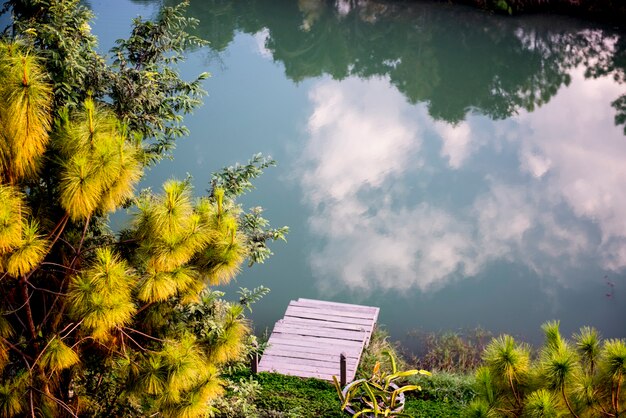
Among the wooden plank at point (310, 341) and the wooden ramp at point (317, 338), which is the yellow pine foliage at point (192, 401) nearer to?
the wooden ramp at point (317, 338)

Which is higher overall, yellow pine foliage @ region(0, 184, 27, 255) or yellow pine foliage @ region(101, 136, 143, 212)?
yellow pine foliage @ region(101, 136, 143, 212)

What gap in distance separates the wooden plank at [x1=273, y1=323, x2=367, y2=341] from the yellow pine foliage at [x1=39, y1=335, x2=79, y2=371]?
13.8 feet

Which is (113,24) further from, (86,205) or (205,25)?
(86,205)

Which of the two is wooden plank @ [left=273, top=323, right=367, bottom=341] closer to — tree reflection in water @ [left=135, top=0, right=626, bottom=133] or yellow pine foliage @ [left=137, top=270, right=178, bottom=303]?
yellow pine foliage @ [left=137, top=270, right=178, bottom=303]

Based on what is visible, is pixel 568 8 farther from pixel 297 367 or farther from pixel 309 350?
pixel 297 367

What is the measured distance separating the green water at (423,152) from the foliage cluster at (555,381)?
17.2ft

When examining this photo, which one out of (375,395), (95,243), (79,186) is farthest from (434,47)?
(79,186)

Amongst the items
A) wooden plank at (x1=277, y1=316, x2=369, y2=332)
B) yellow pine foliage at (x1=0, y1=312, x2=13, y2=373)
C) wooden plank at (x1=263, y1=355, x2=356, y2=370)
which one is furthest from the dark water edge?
yellow pine foliage at (x1=0, y1=312, x2=13, y2=373)

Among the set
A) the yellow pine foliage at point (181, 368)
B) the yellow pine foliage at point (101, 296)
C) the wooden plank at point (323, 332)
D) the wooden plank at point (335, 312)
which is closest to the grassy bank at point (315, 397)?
the wooden plank at point (323, 332)

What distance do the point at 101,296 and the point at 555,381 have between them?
7.46 ft

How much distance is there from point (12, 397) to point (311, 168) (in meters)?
8.77

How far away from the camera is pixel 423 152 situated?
13.9 metres

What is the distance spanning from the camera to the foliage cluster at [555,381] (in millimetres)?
4141

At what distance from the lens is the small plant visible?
6.07 m
